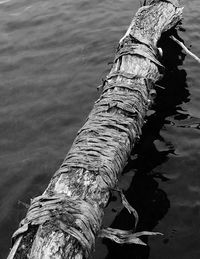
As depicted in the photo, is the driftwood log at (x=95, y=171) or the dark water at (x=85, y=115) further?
the dark water at (x=85, y=115)

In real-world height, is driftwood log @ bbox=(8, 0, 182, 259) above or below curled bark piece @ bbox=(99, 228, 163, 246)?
above

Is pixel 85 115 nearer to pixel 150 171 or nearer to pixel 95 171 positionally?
pixel 150 171

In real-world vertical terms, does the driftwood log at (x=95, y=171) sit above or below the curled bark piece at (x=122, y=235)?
above

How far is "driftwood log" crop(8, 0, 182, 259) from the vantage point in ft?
11.2

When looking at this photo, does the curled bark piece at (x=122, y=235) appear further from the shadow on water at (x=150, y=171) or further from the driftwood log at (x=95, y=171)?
the shadow on water at (x=150, y=171)

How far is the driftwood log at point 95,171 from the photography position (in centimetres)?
341

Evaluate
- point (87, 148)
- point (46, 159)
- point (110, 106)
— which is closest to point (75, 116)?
point (46, 159)

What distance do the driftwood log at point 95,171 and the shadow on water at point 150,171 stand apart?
864 mm

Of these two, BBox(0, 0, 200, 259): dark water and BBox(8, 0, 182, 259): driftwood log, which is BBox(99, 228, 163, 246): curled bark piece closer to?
BBox(8, 0, 182, 259): driftwood log

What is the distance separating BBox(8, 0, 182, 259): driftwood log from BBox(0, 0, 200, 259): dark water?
0.94 metres

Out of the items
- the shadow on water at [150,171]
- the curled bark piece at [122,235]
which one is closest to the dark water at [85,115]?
the shadow on water at [150,171]

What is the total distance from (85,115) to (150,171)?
70.5 inches

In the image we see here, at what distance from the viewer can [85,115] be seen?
7047mm

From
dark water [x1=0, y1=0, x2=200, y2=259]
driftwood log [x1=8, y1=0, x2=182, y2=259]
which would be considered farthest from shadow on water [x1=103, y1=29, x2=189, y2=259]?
driftwood log [x1=8, y1=0, x2=182, y2=259]
